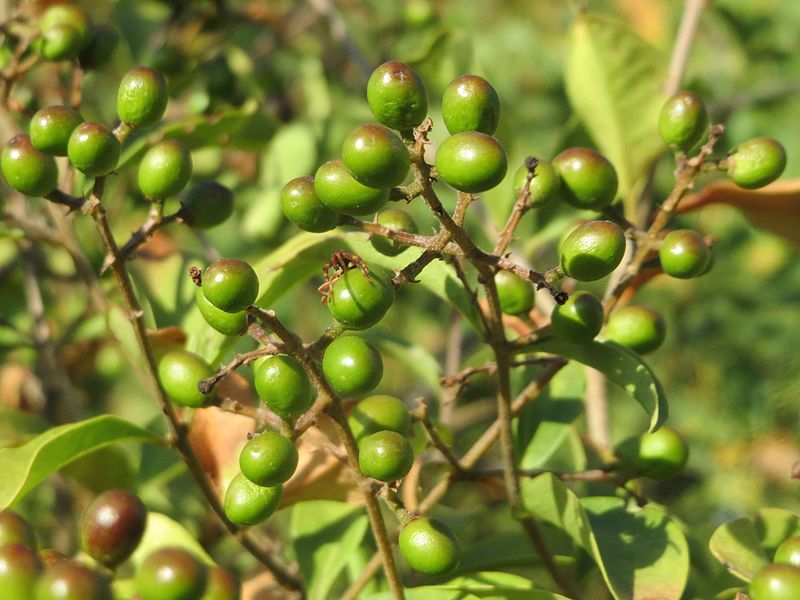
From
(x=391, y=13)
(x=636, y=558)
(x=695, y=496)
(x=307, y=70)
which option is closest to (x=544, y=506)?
(x=636, y=558)

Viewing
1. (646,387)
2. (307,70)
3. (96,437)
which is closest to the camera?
(646,387)

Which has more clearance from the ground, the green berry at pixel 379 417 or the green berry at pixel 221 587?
the green berry at pixel 379 417

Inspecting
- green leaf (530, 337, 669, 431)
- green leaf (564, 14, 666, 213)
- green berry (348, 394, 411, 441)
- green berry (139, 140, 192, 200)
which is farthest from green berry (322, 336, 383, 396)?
green leaf (564, 14, 666, 213)

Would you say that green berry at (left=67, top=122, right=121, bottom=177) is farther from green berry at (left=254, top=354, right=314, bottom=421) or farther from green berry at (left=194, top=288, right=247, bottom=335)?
green berry at (left=254, top=354, right=314, bottom=421)

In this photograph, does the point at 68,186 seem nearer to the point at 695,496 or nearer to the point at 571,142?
the point at 571,142

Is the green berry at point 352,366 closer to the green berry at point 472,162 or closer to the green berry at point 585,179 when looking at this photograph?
the green berry at point 472,162

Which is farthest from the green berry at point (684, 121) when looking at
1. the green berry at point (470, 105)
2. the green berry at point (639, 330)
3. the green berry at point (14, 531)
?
the green berry at point (14, 531)

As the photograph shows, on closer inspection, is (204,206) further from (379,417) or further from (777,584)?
(777,584)
